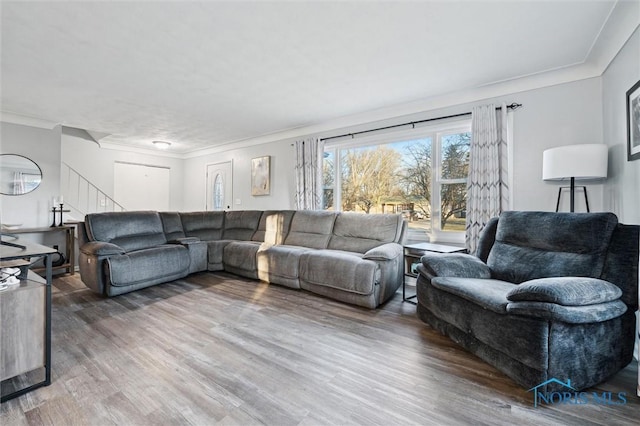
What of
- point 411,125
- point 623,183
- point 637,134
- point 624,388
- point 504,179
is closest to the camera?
point 624,388

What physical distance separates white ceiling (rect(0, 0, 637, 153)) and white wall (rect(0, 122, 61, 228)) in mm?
406

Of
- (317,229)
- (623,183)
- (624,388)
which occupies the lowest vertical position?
(624,388)

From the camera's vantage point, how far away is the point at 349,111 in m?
4.09

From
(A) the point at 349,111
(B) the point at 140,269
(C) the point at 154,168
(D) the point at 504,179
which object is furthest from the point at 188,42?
(C) the point at 154,168

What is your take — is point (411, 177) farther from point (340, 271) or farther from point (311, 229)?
point (340, 271)

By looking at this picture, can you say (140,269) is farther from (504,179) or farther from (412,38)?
(504,179)

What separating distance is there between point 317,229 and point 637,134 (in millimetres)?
3239

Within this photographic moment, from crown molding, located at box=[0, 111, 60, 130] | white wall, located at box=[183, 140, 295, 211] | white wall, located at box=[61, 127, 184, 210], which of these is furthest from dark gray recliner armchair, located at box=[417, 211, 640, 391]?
white wall, located at box=[61, 127, 184, 210]

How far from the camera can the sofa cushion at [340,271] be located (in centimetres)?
290

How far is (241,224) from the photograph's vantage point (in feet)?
16.8

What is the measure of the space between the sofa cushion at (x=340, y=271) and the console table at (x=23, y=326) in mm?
2255

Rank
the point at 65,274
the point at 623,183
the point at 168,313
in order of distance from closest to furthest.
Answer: the point at 623,183 → the point at 168,313 → the point at 65,274

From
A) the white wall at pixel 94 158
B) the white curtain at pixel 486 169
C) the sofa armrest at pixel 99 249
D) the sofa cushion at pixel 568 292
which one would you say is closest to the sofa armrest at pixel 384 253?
the white curtain at pixel 486 169

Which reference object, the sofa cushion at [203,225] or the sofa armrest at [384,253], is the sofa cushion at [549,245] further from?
the sofa cushion at [203,225]
